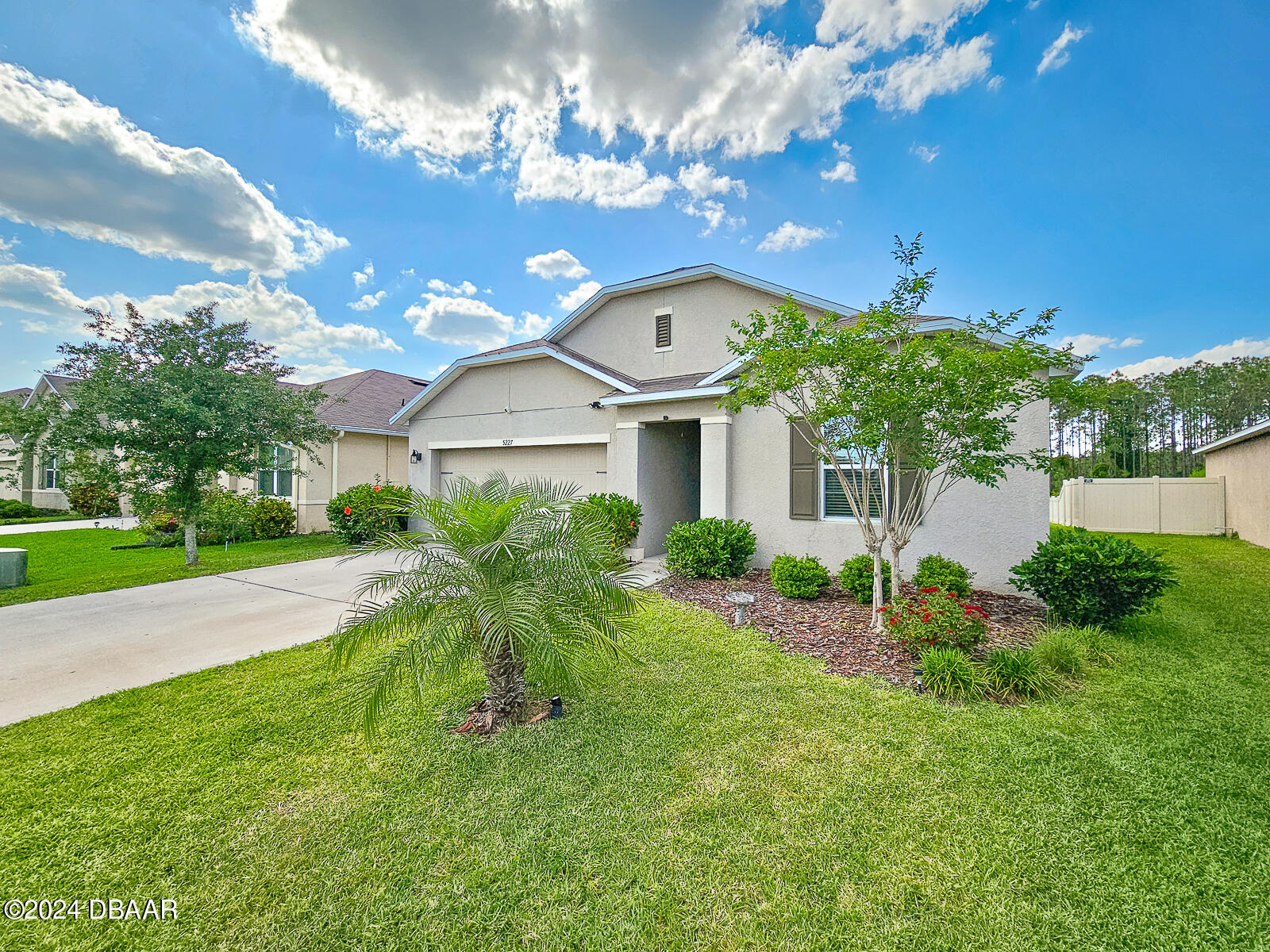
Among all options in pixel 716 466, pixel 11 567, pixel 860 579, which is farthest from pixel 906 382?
pixel 11 567

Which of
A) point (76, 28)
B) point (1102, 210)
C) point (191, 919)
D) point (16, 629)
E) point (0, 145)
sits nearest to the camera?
point (191, 919)

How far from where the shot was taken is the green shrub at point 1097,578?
220 inches

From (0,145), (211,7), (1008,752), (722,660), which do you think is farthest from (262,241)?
(1008,752)

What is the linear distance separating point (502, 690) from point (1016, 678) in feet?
15.0

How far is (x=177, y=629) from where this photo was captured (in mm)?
6172

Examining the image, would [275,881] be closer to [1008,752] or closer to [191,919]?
[191,919]

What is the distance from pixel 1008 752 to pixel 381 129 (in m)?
15.1

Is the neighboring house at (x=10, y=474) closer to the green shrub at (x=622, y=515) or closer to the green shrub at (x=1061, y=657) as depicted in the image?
the green shrub at (x=622, y=515)

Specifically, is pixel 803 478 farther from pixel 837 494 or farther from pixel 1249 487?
pixel 1249 487

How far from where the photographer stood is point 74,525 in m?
17.7

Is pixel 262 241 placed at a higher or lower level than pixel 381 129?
lower

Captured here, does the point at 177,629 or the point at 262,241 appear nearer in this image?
the point at 177,629

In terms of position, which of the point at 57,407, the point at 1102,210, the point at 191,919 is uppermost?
the point at 1102,210

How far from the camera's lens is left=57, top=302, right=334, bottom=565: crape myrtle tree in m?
9.62
